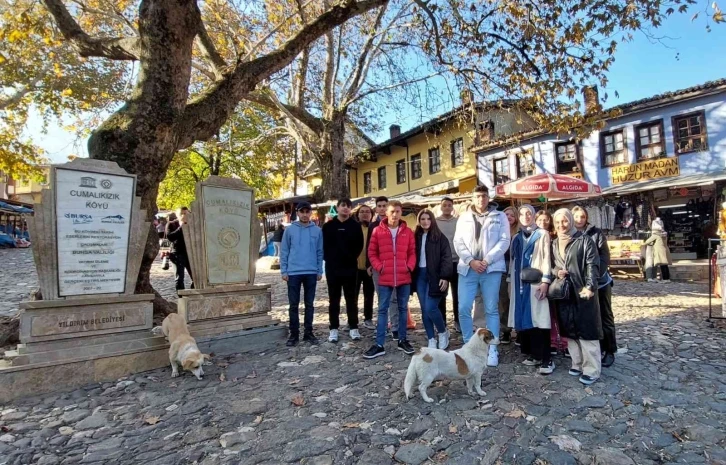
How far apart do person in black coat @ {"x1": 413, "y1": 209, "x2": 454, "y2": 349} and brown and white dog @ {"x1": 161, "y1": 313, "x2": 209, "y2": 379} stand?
8.82 ft

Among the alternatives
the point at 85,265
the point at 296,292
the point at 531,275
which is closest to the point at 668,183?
the point at 531,275

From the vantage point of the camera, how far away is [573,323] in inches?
164

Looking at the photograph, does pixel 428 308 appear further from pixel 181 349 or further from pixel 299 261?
pixel 181 349

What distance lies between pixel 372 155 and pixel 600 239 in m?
25.6

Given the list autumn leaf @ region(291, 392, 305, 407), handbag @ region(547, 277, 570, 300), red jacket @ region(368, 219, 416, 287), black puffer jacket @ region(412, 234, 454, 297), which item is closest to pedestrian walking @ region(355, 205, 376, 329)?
red jacket @ region(368, 219, 416, 287)

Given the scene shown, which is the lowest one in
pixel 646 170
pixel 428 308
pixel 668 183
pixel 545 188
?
pixel 428 308

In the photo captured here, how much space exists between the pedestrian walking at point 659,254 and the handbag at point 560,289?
9643 mm

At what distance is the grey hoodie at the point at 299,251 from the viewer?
5715 millimetres

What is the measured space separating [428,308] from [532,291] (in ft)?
4.05

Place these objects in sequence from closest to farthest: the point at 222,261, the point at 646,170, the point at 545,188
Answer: the point at 222,261 < the point at 545,188 < the point at 646,170

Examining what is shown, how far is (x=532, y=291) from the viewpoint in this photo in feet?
15.0

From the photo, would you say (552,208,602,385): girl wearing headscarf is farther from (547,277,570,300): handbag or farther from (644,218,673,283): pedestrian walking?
(644,218,673,283): pedestrian walking

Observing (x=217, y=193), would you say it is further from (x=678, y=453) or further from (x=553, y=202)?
(x=553, y=202)

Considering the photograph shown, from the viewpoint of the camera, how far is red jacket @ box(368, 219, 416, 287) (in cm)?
515
